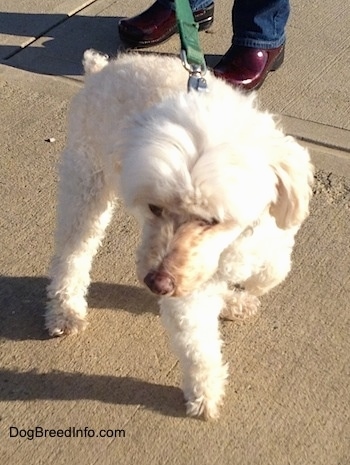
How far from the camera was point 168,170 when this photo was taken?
2129 mm

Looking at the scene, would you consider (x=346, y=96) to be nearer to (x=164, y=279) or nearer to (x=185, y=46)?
(x=185, y=46)

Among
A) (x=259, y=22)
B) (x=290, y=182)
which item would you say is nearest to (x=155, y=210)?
(x=290, y=182)

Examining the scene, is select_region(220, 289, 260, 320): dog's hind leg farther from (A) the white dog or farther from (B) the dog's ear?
(B) the dog's ear

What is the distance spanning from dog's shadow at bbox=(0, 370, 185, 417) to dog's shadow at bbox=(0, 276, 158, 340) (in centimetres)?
27

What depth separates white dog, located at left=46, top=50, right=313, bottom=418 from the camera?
2148 mm

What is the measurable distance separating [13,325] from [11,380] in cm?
34

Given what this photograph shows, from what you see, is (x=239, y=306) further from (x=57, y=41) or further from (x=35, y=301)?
(x=57, y=41)

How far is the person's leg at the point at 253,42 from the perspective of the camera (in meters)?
4.40

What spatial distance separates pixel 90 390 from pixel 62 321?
1.31 feet

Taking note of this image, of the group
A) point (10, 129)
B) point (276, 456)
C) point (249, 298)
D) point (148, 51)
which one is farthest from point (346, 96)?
point (276, 456)

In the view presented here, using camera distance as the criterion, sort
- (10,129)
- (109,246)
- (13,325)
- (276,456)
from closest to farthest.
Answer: (276,456), (13,325), (109,246), (10,129)

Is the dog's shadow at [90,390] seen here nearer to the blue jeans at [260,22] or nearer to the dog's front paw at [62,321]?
the dog's front paw at [62,321]

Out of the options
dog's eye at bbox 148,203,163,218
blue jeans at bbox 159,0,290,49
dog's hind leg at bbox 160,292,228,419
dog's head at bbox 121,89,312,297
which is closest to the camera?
dog's head at bbox 121,89,312,297

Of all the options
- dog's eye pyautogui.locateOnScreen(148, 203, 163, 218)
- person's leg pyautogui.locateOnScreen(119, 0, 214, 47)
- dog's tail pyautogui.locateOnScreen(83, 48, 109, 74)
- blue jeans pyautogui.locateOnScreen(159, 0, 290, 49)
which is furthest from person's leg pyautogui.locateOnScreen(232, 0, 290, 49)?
dog's eye pyautogui.locateOnScreen(148, 203, 163, 218)
